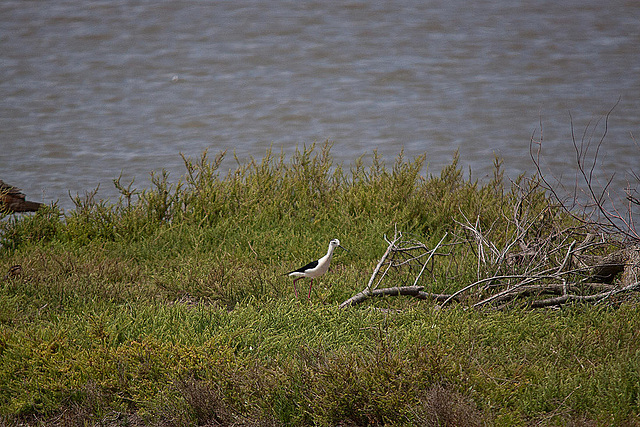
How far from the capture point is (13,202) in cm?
810

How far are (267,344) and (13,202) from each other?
15.0ft

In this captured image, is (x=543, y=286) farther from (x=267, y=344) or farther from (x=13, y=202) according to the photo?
(x=13, y=202)

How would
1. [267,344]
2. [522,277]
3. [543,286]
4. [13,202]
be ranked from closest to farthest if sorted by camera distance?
[267,344]
[522,277]
[543,286]
[13,202]

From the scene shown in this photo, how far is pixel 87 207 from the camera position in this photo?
8.27 meters

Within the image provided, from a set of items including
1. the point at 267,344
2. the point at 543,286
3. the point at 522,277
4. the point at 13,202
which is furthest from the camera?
the point at 13,202

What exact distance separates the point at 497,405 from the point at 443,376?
1.04 feet

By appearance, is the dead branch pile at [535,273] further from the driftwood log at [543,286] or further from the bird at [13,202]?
the bird at [13,202]

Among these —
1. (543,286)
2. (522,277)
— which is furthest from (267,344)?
(543,286)

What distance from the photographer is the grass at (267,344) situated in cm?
402

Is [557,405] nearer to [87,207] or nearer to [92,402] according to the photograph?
[92,402]

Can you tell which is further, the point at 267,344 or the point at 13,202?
the point at 13,202

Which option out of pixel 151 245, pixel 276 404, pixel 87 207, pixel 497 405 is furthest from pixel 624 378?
pixel 87 207

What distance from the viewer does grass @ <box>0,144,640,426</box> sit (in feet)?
13.2

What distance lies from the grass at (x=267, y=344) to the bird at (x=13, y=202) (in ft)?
1.07
